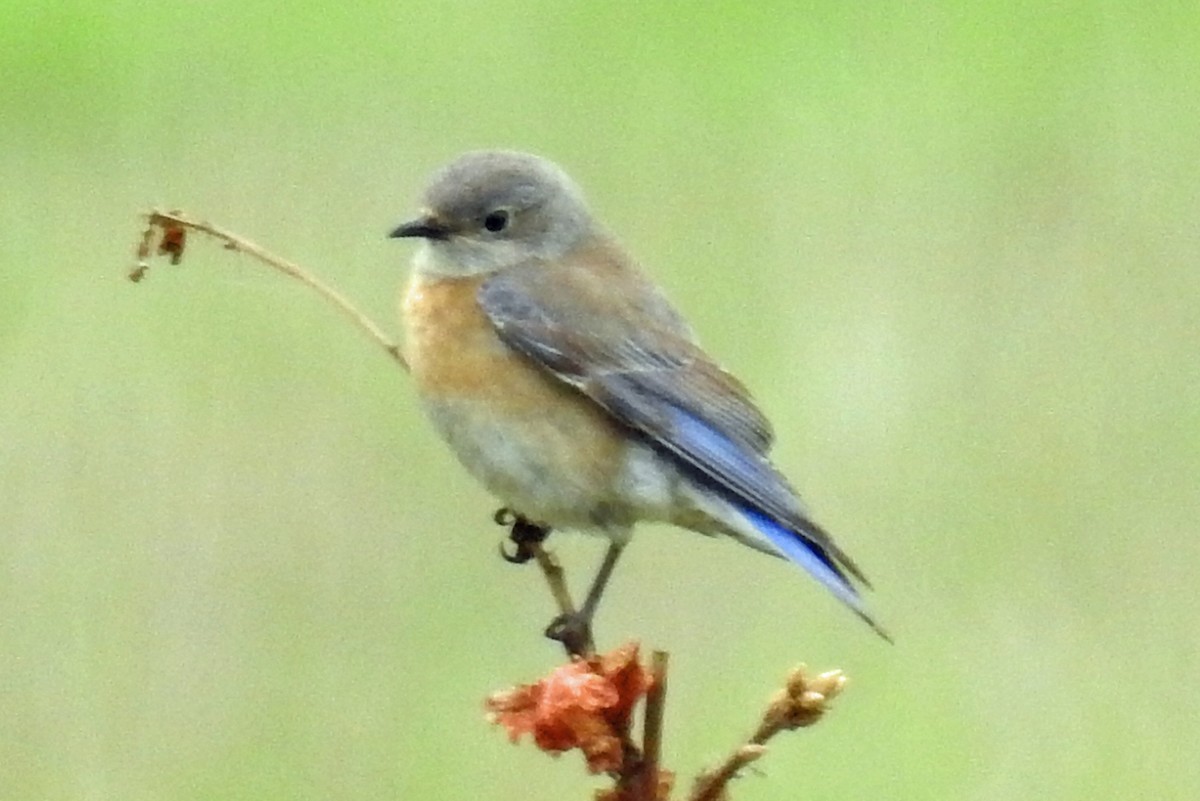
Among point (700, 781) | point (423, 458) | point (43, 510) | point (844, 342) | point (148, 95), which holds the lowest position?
point (700, 781)

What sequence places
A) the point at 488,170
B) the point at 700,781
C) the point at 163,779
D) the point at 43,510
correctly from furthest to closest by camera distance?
the point at 43,510, the point at 163,779, the point at 488,170, the point at 700,781

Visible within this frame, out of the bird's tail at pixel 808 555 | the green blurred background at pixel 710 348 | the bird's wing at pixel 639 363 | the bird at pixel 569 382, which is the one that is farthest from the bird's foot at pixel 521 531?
the green blurred background at pixel 710 348

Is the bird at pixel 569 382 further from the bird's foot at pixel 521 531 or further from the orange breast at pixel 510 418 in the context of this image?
the bird's foot at pixel 521 531

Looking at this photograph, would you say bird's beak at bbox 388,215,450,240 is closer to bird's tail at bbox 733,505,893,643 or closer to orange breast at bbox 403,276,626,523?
orange breast at bbox 403,276,626,523

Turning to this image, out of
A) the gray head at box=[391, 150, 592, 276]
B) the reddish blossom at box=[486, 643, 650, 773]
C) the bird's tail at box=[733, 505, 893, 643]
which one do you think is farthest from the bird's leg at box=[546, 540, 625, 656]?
the gray head at box=[391, 150, 592, 276]

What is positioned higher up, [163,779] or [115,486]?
[115,486]

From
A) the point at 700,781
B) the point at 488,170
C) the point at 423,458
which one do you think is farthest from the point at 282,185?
the point at 700,781

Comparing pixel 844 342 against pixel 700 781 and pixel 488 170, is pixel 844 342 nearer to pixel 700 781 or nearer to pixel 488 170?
pixel 488 170
